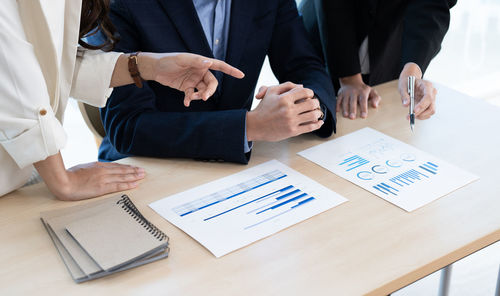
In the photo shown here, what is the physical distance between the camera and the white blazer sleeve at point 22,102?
1008 millimetres

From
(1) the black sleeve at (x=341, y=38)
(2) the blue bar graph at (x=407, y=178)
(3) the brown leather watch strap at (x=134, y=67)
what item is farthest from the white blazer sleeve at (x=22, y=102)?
(1) the black sleeve at (x=341, y=38)

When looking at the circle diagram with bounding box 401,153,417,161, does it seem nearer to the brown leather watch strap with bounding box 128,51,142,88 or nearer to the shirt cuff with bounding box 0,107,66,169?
the brown leather watch strap with bounding box 128,51,142,88

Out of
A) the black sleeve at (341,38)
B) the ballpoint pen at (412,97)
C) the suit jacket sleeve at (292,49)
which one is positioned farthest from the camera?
the black sleeve at (341,38)

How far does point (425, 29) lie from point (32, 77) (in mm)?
1265

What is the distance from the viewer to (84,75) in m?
1.25

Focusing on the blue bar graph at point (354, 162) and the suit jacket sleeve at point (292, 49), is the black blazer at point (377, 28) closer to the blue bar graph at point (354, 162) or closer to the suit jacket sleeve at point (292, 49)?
the suit jacket sleeve at point (292, 49)

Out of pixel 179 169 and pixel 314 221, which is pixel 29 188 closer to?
pixel 179 169

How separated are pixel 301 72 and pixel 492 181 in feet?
2.07

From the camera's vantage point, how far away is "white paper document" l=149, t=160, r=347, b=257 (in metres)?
1.05

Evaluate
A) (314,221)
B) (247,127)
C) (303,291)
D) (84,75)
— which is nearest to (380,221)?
(314,221)

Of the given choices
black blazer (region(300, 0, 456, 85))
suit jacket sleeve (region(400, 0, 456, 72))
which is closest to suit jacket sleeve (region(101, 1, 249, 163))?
black blazer (region(300, 0, 456, 85))

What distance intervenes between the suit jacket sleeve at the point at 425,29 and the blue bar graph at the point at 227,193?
2.56 feet

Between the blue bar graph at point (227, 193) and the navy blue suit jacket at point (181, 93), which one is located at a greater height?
the navy blue suit jacket at point (181, 93)

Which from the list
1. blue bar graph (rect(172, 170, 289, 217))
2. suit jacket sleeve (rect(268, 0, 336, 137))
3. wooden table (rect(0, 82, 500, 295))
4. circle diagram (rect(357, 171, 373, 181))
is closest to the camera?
wooden table (rect(0, 82, 500, 295))
